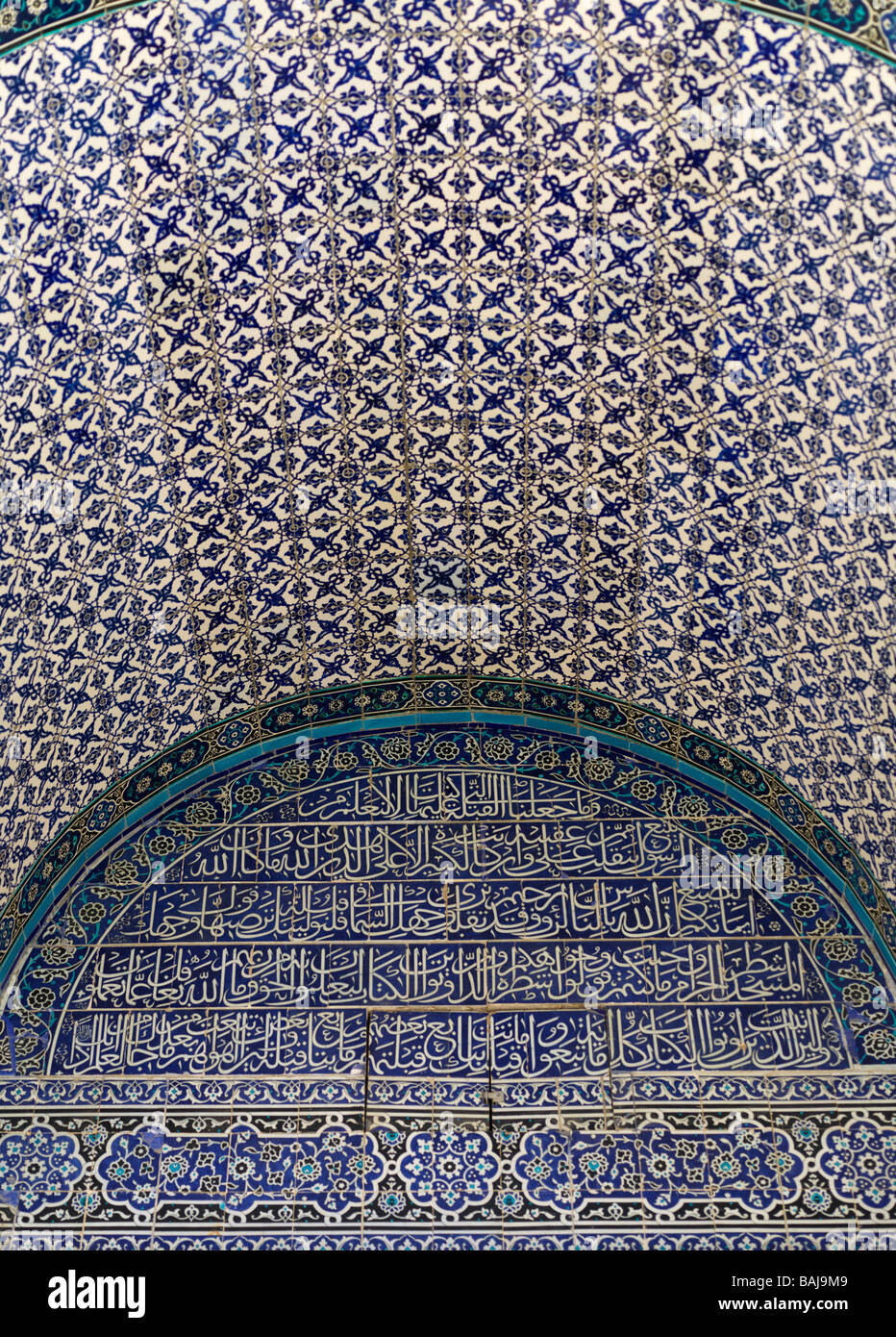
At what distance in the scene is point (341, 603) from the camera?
26.1ft

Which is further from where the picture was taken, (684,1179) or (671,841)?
(671,841)

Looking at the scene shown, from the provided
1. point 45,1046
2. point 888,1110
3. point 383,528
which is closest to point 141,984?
point 45,1046

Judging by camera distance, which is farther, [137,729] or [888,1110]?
[137,729]

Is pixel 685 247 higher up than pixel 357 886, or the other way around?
pixel 685 247

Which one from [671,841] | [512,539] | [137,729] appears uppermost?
[512,539]

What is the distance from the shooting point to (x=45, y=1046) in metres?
7.55

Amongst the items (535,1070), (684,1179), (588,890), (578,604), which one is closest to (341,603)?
(578,604)

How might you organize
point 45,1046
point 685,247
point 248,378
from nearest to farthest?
1. point 685,247
2. point 248,378
3. point 45,1046

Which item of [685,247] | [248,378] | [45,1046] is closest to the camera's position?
[685,247]

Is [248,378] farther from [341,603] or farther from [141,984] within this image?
[141,984]

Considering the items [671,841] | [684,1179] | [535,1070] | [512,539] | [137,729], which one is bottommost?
[684,1179]

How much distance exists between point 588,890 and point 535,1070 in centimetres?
81

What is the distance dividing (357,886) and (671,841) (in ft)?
4.37

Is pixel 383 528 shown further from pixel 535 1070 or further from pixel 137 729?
pixel 535 1070
